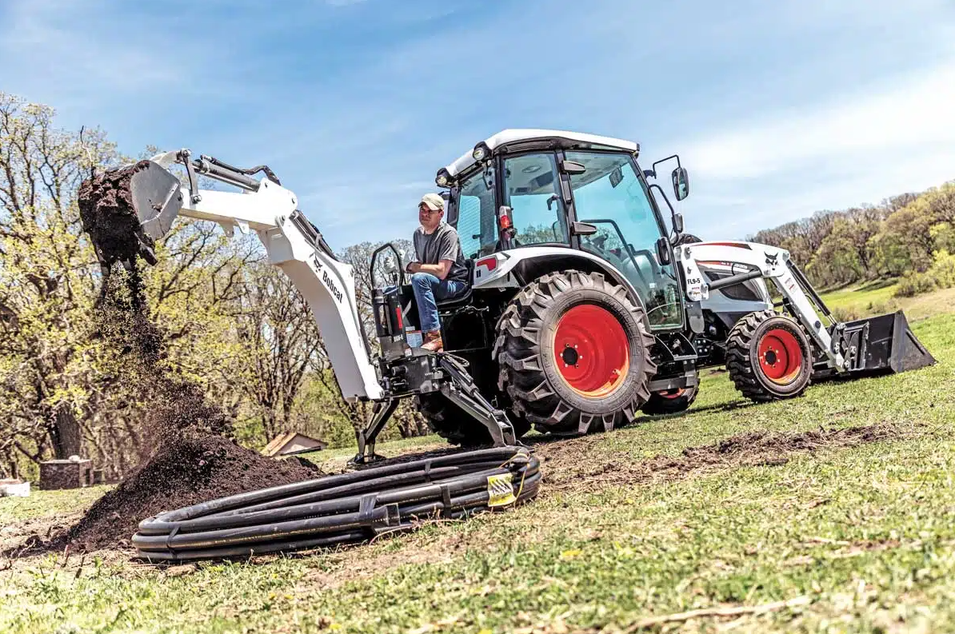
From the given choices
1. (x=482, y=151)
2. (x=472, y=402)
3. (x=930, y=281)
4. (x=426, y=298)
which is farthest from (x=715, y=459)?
(x=930, y=281)

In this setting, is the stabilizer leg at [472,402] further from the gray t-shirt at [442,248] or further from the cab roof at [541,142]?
the cab roof at [541,142]

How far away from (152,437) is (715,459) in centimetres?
433

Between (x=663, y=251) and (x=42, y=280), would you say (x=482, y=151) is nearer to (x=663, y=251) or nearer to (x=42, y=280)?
(x=663, y=251)

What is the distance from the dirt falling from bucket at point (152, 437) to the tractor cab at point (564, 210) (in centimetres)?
251

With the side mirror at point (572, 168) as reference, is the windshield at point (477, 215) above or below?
below

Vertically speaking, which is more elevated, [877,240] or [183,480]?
[877,240]

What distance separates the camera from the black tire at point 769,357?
827 centimetres

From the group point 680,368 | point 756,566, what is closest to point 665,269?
point 680,368

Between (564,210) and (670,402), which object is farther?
(670,402)

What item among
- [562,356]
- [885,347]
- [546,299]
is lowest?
[885,347]

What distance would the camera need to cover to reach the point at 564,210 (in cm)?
734

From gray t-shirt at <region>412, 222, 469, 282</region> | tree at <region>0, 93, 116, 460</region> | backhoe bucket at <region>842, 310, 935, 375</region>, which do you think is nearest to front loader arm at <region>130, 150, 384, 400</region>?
gray t-shirt at <region>412, 222, 469, 282</region>

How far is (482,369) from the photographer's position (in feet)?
24.2

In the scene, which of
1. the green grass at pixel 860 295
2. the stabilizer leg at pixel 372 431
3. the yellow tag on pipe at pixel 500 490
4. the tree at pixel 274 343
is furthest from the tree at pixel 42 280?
the green grass at pixel 860 295
